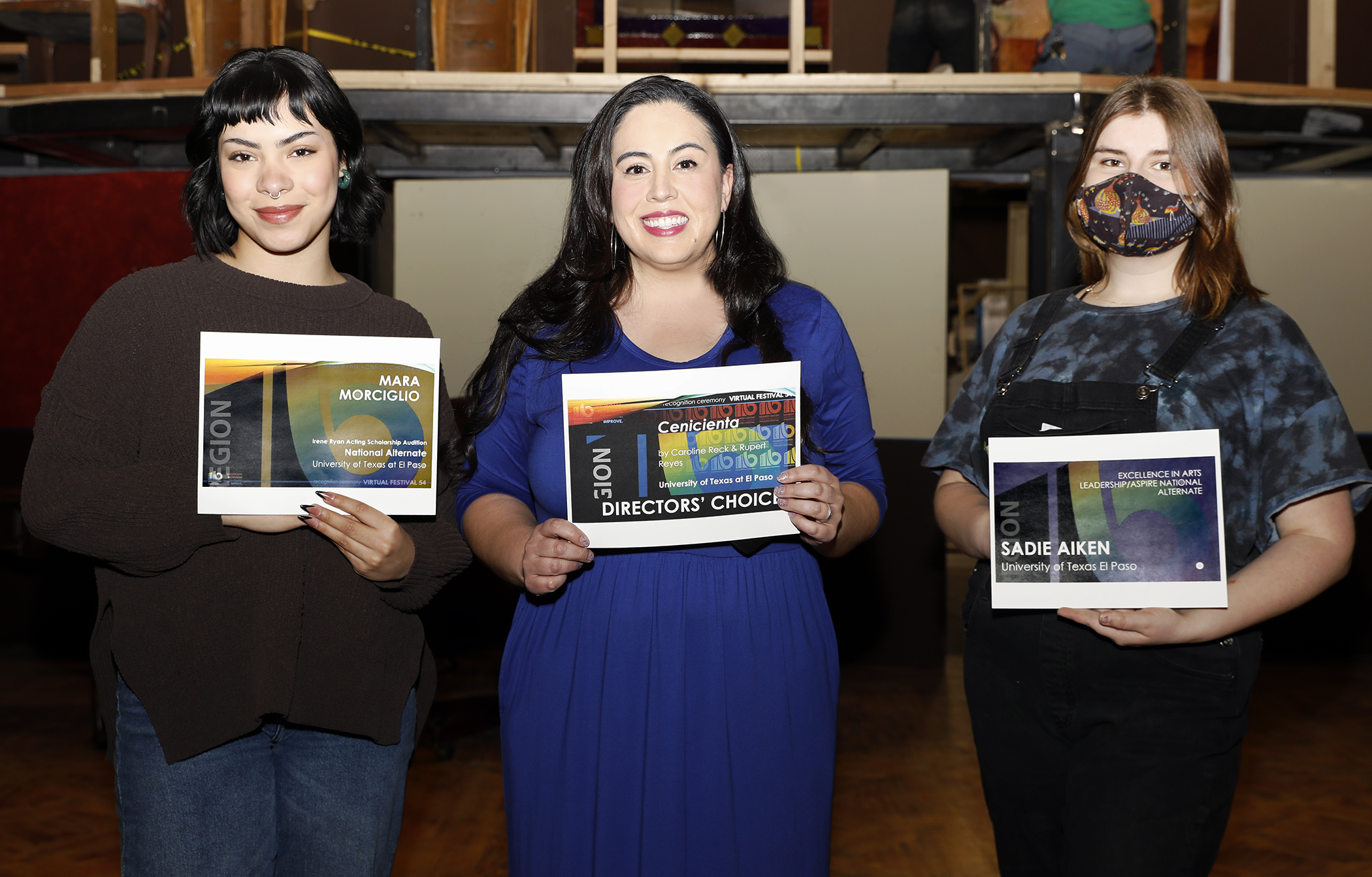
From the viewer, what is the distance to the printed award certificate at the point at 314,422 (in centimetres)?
139

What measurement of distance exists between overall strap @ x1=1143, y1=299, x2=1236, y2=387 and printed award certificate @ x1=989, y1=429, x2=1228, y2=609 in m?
0.12

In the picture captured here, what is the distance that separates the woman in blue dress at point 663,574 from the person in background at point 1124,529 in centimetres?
30

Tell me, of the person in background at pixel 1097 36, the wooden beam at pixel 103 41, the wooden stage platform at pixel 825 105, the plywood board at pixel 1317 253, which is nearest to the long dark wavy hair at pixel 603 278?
the wooden stage platform at pixel 825 105

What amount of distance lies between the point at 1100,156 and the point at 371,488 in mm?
1283

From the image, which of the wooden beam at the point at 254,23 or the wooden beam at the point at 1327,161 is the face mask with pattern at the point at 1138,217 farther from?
the wooden beam at the point at 1327,161

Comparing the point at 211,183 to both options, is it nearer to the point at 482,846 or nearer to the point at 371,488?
the point at 371,488

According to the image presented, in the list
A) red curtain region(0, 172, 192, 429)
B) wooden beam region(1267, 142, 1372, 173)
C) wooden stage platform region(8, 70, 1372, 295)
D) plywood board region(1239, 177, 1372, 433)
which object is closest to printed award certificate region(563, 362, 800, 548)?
wooden stage platform region(8, 70, 1372, 295)

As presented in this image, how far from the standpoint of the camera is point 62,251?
5152 millimetres

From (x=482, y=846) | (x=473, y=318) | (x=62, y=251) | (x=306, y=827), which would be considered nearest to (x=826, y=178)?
(x=473, y=318)

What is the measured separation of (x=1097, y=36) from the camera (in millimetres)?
4297

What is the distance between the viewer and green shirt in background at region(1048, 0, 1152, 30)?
4.27m

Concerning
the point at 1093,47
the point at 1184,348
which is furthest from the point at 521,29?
the point at 1184,348

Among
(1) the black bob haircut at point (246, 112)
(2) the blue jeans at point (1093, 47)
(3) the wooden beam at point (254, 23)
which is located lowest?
(1) the black bob haircut at point (246, 112)

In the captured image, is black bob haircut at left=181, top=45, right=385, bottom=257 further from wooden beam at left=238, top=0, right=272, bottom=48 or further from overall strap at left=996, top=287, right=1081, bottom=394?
wooden beam at left=238, top=0, right=272, bottom=48
